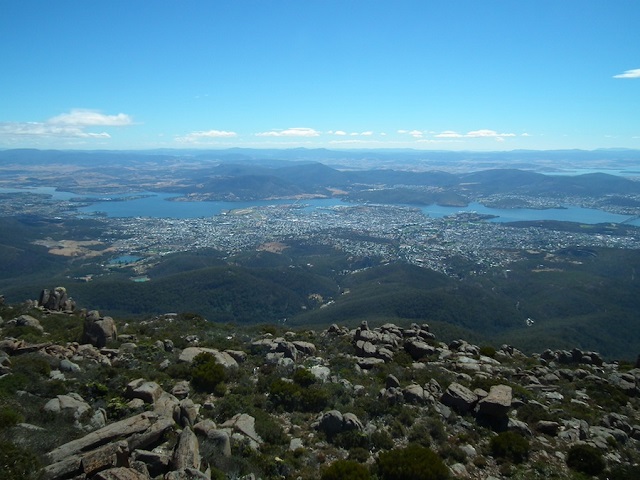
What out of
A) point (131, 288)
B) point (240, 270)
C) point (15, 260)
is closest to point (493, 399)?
point (131, 288)

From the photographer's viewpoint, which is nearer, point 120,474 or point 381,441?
point 120,474

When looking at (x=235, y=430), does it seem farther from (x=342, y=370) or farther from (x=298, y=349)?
(x=298, y=349)

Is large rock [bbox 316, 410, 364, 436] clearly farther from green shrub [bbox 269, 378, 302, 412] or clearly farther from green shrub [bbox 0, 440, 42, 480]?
green shrub [bbox 0, 440, 42, 480]

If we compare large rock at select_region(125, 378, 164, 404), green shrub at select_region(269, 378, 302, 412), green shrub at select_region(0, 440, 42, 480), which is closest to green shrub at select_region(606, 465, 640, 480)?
green shrub at select_region(269, 378, 302, 412)

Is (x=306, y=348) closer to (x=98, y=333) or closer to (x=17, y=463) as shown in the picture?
(x=98, y=333)

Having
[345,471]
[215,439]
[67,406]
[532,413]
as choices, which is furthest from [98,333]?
[532,413]

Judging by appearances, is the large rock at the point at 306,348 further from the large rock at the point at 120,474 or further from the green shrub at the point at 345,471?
the large rock at the point at 120,474

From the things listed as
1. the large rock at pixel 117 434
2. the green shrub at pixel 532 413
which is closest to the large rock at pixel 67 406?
the large rock at pixel 117 434
